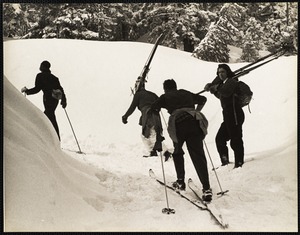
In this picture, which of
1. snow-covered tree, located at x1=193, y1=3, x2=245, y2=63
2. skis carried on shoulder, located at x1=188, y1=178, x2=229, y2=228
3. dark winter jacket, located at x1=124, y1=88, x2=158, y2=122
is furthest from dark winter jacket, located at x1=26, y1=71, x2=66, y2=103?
skis carried on shoulder, located at x1=188, y1=178, x2=229, y2=228

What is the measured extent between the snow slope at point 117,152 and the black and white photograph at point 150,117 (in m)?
0.01

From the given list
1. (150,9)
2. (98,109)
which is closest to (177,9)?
(150,9)

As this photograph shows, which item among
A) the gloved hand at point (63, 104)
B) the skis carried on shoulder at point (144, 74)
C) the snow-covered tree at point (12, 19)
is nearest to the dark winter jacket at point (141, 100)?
the skis carried on shoulder at point (144, 74)

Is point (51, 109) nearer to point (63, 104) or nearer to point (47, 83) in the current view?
point (63, 104)

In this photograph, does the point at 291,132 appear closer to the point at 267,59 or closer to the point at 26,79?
the point at 267,59

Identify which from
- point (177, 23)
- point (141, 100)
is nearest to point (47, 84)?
point (141, 100)

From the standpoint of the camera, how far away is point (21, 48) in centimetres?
493

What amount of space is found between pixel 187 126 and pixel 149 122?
0.57 m

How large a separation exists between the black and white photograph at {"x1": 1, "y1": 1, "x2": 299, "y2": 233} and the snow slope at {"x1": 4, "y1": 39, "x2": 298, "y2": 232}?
0.01m

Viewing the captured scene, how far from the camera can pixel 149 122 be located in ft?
15.6

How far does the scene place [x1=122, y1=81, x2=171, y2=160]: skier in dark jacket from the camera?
471 cm

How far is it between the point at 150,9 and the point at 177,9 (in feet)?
1.01

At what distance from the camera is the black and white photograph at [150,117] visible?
4.29 m

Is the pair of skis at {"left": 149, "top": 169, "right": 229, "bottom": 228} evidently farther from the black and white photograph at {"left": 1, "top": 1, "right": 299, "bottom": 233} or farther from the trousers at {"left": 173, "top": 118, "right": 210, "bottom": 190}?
the trousers at {"left": 173, "top": 118, "right": 210, "bottom": 190}
